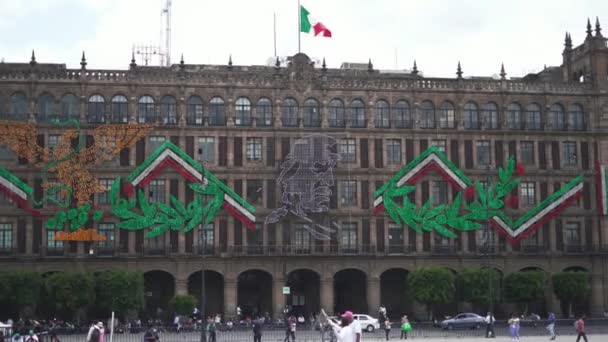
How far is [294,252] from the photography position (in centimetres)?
7869

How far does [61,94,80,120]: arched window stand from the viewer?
7756 cm

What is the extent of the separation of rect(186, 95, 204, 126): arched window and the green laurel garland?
1631 centimetres

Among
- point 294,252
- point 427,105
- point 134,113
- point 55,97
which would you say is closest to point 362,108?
point 427,105

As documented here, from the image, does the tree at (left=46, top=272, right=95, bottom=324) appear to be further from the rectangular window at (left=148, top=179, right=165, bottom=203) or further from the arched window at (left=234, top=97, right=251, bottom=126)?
the arched window at (left=234, top=97, right=251, bottom=126)

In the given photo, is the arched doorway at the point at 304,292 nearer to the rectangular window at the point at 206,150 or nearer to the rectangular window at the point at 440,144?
the rectangular window at the point at 206,150

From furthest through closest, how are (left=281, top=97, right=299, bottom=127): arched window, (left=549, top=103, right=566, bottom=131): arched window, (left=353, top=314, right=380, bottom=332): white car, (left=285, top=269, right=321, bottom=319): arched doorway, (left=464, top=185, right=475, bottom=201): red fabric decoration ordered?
(left=549, top=103, right=566, bottom=131): arched window, (left=464, top=185, right=475, bottom=201): red fabric decoration, (left=285, top=269, right=321, bottom=319): arched doorway, (left=281, top=97, right=299, bottom=127): arched window, (left=353, top=314, right=380, bottom=332): white car

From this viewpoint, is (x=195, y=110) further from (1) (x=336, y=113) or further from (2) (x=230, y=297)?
(2) (x=230, y=297)

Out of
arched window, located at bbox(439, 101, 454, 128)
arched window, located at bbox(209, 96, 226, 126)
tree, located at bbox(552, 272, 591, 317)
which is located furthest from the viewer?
arched window, located at bbox(439, 101, 454, 128)

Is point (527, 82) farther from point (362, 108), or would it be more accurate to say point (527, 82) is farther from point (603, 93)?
point (362, 108)

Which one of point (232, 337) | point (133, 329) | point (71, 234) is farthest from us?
point (71, 234)

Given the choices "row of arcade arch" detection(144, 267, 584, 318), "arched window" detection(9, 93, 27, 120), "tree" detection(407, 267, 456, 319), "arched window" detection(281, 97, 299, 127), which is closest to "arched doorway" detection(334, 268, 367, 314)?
"row of arcade arch" detection(144, 267, 584, 318)

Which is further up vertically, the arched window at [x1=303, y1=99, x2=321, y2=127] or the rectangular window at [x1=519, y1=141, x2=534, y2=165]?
the arched window at [x1=303, y1=99, x2=321, y2=127]

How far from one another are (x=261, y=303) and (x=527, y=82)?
29.4m

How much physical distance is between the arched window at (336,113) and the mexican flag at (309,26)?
291 inches
